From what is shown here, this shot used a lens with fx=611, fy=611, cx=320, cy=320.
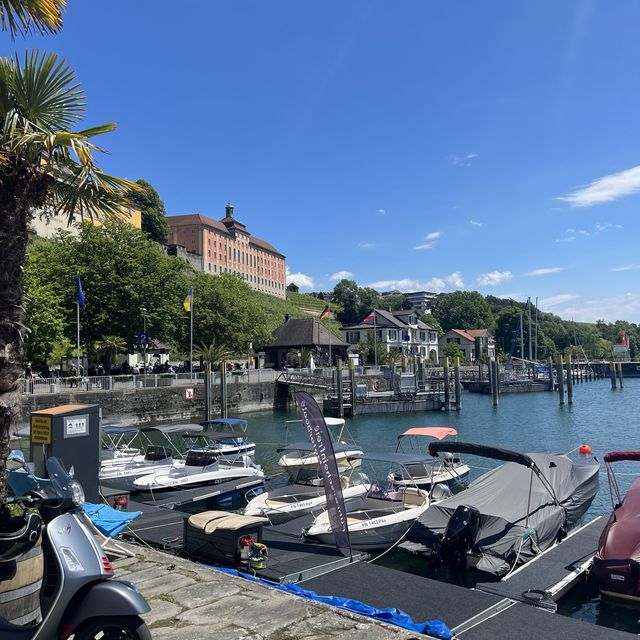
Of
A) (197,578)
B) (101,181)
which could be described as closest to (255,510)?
(197,578)

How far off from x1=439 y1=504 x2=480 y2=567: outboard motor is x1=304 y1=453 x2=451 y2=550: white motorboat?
5.64 ft

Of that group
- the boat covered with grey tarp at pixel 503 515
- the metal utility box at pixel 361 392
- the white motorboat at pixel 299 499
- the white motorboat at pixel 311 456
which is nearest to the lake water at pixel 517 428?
the white motorboat at pixel 311 456

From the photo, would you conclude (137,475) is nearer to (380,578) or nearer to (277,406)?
(380,578)

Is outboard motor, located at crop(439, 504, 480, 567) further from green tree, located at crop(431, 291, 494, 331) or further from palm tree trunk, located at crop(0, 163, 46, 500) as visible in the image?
green tree, located at crop(431, 291, 494, 331)

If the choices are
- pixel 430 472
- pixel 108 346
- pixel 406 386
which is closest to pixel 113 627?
pixel 430 472

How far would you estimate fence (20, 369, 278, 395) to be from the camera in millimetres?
38375

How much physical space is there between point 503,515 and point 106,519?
28.7 ft

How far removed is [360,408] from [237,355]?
57.6 ft

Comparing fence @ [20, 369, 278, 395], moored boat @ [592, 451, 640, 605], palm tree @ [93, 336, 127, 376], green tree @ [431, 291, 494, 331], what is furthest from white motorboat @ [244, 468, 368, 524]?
green tree @ [431, 291, 494, 331]

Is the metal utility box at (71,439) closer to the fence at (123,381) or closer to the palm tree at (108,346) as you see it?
the fence at (123,381)

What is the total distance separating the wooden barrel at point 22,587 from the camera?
18.9 ft

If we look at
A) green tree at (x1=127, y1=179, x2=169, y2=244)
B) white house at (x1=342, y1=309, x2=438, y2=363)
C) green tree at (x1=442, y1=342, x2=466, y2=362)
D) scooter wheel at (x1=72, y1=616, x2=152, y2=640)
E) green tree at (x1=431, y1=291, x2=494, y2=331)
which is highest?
green tree at (x1=127, y1=179, x2=169, y2=244)

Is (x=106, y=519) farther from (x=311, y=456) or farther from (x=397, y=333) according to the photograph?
(x=397, y=333)

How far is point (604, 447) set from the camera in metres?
34.4
